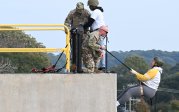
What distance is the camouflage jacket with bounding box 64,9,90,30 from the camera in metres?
12.0

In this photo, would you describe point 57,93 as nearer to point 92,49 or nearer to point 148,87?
point 92,49

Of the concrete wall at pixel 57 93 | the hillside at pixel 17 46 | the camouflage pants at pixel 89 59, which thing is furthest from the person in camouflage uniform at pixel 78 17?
the hillside at pixel 17 46

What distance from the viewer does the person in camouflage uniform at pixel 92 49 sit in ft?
37.8

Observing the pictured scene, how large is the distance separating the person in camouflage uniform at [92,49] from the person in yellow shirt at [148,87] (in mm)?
1120

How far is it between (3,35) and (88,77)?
8577 millimetres

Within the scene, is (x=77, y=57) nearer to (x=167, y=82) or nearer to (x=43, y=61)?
(x=43, y=61)

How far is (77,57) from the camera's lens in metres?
11.2

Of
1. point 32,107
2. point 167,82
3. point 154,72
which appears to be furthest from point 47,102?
point 167,82

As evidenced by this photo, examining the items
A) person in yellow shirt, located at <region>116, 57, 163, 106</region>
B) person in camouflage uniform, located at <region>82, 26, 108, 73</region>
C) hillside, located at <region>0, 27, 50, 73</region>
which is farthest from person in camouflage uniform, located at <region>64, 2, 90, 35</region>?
hillside, located at <region>0, 27, 50, 73</region>

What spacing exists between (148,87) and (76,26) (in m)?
1.69

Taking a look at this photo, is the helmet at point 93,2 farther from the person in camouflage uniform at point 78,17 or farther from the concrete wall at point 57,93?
the concrete wall at point 57,93

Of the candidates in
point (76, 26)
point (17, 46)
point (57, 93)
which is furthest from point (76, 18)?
point (17, 46)

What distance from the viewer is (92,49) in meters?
11.7

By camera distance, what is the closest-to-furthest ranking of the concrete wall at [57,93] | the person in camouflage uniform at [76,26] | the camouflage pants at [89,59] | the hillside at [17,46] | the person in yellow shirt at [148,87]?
the concrete wall at [57,93], the person in camouflage uniform at [76,26], the camouflage pants at [89,59], the person in yellow shirt at [148,87], the hillside at [17,46]
